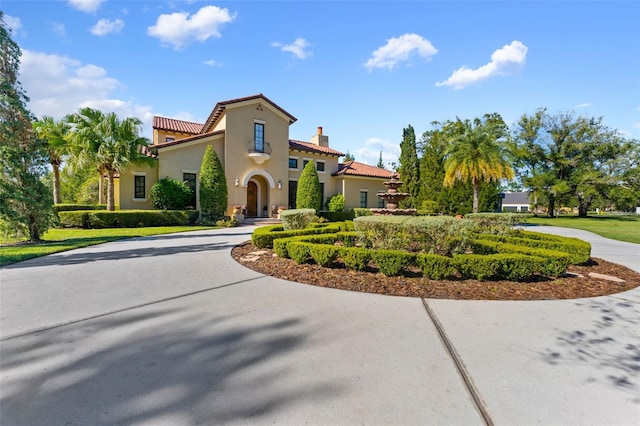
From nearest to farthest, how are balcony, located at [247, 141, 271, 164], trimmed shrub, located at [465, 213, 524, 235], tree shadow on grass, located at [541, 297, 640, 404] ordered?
tree shadow on grass, located at [541, 297, 640, 404] → trimmed shrub, located at [465, 213, 524, 235] → balcony, located at [247, 141, 271, 164]

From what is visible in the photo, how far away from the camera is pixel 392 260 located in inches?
233

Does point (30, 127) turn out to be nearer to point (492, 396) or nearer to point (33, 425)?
point (33, 425)

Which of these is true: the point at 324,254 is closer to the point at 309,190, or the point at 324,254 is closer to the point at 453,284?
the point at 453,284

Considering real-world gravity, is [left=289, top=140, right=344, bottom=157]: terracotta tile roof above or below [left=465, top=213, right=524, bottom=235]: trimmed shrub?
above

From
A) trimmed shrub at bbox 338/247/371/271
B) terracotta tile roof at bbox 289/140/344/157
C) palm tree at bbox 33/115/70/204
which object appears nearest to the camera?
trimmed shrub at bbox 338/247/371/271

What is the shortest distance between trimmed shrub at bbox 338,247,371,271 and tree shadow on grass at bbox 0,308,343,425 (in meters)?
2.75

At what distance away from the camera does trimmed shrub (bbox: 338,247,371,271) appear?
627 centimetres

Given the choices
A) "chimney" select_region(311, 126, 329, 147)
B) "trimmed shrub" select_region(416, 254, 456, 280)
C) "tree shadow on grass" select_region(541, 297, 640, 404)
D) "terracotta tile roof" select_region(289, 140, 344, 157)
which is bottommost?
"tree shadow on grass" select_region(541, 297, 640, 404)

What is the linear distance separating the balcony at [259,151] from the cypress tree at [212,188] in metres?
3.04

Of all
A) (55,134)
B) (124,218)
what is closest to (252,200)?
(124,218)

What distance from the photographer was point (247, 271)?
22.0ft

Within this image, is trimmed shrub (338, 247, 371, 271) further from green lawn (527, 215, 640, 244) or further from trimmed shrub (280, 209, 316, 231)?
green lawn (527, 215, 640, 244)

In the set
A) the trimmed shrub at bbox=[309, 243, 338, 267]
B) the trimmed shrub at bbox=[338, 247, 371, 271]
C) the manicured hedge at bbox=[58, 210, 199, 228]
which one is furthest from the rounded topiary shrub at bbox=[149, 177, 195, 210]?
the trimmed shrub at bbox=[338, 247, 371, 271]

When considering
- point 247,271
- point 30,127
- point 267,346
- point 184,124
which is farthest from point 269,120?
point 267,346
